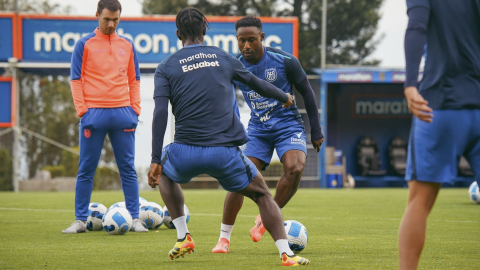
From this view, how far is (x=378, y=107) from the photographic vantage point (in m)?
23.7

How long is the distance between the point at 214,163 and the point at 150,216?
3.08m

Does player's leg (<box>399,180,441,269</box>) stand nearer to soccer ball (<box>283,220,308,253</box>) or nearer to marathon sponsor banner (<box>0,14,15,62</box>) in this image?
soccer ball (<box>283,220,308,253</box>)

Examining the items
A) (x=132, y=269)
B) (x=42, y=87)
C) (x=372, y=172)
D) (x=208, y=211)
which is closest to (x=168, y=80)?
(x=132, y=269)

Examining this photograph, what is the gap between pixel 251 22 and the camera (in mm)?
6047

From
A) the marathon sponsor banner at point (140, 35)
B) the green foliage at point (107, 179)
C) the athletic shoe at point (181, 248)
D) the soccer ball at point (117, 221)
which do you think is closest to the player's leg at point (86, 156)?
the soccer ball at point (117, 221)

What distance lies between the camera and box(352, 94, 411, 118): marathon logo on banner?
23672 mm

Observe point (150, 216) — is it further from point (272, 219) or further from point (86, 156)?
point (272, 219)

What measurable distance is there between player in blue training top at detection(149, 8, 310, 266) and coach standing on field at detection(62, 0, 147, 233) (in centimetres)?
236

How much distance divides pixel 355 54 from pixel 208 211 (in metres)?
25.2

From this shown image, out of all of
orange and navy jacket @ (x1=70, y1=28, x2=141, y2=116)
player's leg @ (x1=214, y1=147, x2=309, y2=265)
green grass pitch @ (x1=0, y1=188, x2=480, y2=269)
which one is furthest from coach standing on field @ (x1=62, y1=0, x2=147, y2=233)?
player's leg @ (x1=214, y1=147, x2=309, y2=265)

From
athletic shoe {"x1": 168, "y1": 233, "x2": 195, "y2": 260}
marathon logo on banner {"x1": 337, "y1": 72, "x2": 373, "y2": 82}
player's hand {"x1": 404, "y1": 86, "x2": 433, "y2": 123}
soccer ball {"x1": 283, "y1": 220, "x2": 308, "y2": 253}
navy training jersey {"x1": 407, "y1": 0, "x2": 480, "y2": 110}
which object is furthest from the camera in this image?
marathon logo on banner {"x1": 337, "y1": 72, "x2": 373, "y2": 82}

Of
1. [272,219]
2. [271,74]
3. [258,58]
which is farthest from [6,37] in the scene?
[272,219]

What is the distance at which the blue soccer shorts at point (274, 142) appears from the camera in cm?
631

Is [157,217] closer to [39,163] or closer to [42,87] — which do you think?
[39,163]
